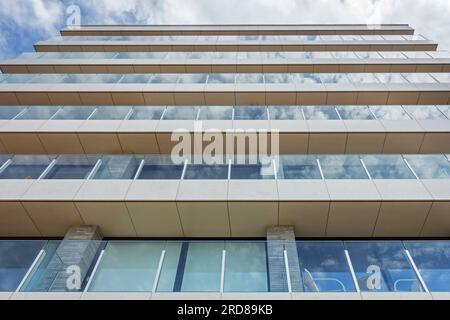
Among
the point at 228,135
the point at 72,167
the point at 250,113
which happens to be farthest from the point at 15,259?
the point at 250,113

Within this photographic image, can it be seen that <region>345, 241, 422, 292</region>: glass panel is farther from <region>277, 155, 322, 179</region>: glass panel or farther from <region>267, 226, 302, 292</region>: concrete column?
<region>277, 155, 322, 179</region>: glass panel

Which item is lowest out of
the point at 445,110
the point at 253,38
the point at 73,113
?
the point at 73,113

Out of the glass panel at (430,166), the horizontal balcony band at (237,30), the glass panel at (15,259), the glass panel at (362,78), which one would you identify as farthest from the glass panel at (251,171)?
the horizontal balcony band at (237,30)

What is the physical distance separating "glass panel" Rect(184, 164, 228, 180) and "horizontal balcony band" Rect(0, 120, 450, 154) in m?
1.38

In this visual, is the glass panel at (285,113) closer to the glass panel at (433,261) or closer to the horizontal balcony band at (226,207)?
the horizontal balcony band at (226,207)

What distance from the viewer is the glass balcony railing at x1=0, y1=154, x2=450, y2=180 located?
396 inches

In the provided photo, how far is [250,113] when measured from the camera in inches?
514

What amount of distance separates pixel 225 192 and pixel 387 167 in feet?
17.9

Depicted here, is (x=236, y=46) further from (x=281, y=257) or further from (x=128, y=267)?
(x=128, y=267)

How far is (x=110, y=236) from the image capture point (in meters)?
9.92

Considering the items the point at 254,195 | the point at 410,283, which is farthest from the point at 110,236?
the point at 410,283

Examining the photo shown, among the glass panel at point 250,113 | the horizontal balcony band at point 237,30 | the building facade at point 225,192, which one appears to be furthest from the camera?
the horizontal balcony band at point 237,30

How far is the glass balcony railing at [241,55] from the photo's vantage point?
63.9 feet

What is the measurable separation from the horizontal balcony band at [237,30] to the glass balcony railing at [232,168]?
641 inches
